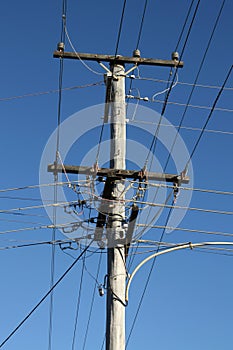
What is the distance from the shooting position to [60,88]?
13.5 meters

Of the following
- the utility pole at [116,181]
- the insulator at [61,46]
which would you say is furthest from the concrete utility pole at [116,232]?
the insulator at [61,46]

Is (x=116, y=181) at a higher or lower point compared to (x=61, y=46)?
lower

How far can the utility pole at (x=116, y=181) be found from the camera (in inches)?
438

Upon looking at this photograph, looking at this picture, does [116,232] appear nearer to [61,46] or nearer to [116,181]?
A: [116,181]

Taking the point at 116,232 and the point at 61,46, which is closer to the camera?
the point at 116,232

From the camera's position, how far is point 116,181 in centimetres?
1203

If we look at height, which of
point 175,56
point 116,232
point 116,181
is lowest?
point 116,232

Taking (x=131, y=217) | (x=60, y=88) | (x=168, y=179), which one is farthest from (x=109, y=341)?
(x=60, y=88)

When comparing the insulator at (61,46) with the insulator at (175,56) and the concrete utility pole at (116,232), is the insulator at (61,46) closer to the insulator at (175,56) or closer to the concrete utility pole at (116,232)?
the concrete utility pole at (116,232)

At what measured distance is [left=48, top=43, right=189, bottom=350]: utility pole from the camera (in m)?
11.1

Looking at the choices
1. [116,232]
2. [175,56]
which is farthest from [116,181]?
[175,56]

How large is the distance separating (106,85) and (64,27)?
130cm

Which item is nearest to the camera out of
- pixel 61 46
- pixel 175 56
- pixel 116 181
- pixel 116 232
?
pixel 116 232

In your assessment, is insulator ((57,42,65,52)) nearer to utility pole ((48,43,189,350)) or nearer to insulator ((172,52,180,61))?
utility pole ((48,43,189,350))
